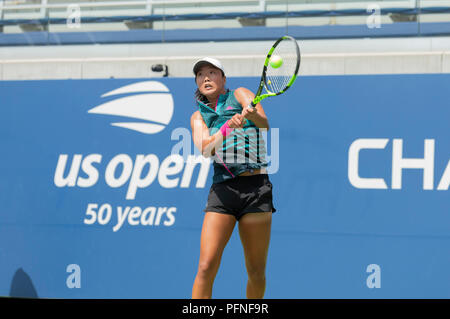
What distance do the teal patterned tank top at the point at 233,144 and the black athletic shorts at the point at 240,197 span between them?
0.18ft

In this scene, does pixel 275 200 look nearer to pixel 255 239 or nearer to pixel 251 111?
pixel 255 239

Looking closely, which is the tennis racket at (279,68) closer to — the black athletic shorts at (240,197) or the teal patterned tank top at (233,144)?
the teal patterned tank top at (233,144)

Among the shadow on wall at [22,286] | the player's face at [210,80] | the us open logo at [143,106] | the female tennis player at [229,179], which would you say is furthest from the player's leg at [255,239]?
the shadow on wall at [22,286]

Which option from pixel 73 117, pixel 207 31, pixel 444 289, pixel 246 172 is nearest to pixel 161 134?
pixel 73 117

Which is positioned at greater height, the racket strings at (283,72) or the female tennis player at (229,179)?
the racket strings at (283,72)

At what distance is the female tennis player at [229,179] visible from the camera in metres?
4.04

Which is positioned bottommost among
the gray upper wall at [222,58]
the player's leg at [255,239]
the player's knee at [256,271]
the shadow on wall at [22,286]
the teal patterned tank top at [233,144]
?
the shadow on wall at [22,286]

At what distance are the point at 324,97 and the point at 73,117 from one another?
224 cm

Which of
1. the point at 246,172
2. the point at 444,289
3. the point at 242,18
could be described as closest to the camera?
the point at 246,172

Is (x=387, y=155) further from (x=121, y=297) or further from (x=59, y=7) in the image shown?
(x=59, y=7)

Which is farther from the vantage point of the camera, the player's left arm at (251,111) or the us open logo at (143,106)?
the us open logo at (143,106)

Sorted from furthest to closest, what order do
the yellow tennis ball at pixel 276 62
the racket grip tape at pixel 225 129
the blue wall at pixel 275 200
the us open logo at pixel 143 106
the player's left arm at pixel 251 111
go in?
the us open logo at pixel 143 106
the blue wall at pixel 275 200
the yellow tennis ball at pixel 276 62
the racket grip tape at pixel 225 129
the player's left arm at pixel 251 111

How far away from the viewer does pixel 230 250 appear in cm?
569

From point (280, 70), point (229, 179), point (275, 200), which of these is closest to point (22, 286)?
point (275, 200)
